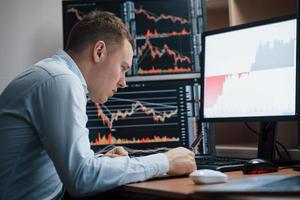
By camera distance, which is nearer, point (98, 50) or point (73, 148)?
point (73, 148)

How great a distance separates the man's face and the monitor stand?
518 mm

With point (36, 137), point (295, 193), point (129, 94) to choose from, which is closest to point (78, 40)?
point (36, 137)

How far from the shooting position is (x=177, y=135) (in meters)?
2.20

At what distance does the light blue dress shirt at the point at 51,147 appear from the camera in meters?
1.36

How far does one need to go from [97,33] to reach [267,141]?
0.67 metres

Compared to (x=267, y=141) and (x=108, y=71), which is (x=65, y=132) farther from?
(x=267, y=141)

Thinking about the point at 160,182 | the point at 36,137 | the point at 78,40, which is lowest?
the point at 160,182

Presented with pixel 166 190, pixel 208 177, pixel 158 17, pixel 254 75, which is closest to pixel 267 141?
pixel 254 75

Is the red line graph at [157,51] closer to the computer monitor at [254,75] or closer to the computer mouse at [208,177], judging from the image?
the computer monitor at [254,75]

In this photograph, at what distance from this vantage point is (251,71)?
1.80 metres

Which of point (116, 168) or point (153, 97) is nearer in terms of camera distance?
point (116, 168)

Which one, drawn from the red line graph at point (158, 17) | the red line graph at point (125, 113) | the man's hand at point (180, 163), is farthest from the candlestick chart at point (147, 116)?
the man's hand at point (180, 163)

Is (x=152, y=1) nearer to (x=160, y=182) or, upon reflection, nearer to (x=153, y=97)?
(x=153, y=97)

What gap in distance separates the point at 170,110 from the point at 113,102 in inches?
9.6
